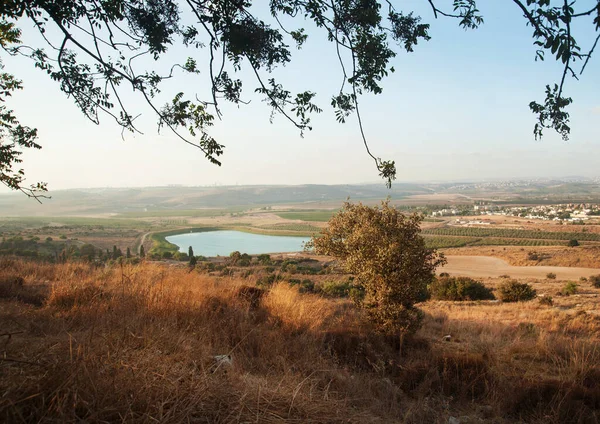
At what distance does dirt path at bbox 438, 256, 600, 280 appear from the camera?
37062 mm

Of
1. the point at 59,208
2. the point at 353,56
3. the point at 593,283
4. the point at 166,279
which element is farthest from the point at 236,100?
the point at 59,208

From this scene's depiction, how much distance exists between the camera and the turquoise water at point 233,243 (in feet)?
164

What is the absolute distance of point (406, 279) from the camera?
719 cm

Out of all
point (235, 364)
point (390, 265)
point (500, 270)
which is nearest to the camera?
point (235, 364)

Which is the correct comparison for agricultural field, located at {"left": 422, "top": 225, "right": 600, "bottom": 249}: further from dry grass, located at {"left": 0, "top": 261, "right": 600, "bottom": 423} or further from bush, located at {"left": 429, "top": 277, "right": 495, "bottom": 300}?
dry grass, located at {"left": 0, "top": 261, "right": 600, "bottom": 423}

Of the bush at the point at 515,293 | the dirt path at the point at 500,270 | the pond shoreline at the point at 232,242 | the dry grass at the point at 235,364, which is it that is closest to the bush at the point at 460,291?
the bush at the point at 515,293

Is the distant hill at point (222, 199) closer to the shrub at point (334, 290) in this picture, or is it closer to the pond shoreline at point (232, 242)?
the pond shoreline at point (232, 242)

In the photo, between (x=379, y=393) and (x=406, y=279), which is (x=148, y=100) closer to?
(x=379, y=393)

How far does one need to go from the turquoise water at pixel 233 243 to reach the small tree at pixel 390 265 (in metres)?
38.7

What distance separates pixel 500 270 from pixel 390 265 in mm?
41078

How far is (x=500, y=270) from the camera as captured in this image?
4097 centimetres

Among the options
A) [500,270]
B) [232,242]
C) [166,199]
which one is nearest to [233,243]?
[232,242]

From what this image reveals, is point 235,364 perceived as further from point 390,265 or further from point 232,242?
point 232,242

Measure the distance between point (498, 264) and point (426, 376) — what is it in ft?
158
